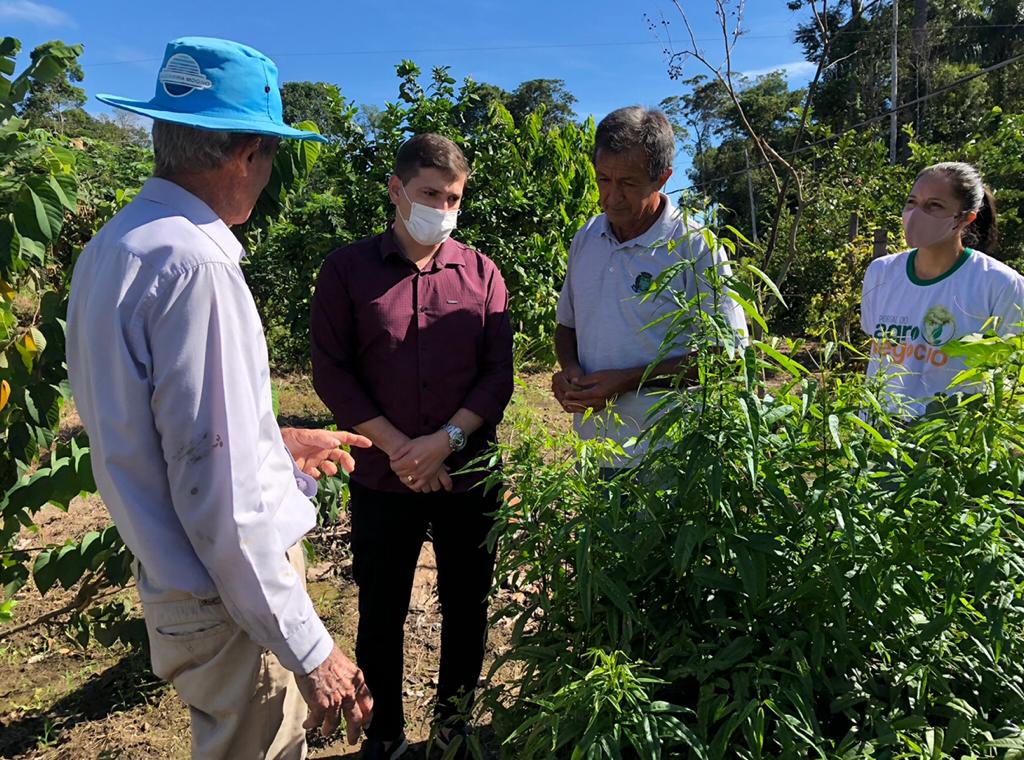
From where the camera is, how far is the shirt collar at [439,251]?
8.43ft

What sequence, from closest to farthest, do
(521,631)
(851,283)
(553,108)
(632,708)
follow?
(632,708), (521,631), (851,283), (553,108)

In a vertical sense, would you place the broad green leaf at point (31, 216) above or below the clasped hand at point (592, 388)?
above

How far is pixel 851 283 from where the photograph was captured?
1086 cm

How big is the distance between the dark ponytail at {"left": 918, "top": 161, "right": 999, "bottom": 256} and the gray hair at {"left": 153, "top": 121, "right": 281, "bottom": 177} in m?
2.57

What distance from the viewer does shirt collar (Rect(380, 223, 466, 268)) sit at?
2570mm

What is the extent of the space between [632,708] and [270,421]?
93 centimetres

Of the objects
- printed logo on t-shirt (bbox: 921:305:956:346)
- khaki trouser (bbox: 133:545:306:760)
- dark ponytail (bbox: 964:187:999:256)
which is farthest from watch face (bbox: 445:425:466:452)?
dark ponytail (bbox: 964:187:999:256)

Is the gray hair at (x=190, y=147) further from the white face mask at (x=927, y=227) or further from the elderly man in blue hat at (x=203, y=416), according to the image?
the white face mask at (x=927, y=227)

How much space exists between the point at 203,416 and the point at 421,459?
3.50 ft

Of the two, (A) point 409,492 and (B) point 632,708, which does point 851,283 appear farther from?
(B) point 632,708

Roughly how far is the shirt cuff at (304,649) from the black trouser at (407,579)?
997mm

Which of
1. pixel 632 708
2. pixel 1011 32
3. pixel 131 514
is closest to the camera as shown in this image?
pixel 632 708

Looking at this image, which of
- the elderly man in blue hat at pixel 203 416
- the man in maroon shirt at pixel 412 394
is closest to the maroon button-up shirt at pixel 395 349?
the man in maroon shirt at pixel 412 394

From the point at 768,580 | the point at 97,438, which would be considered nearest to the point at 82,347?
the point at 97,438
